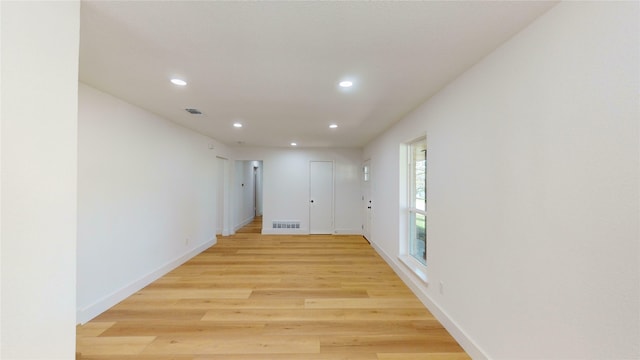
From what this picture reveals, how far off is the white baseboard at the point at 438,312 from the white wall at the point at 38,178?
2590 mm

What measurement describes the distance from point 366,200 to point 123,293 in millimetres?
4873

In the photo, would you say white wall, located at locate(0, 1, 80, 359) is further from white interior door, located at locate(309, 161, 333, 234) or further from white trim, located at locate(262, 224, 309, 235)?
white interior door, located at locate(309, 161, 333, 234)

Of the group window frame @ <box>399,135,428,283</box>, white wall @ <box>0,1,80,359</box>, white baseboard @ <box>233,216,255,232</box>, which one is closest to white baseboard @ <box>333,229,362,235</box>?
white baseboard @ <box>233,216,255,232</box>

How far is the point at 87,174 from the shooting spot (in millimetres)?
2451

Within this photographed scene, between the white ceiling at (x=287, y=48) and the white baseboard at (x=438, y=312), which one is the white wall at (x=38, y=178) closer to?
the white ceiling at (x=287, y=48)

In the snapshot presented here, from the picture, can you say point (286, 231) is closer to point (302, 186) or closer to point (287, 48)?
point (302, 186)

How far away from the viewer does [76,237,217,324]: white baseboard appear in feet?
7.89

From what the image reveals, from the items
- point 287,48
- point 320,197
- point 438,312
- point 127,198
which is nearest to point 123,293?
point 127,198

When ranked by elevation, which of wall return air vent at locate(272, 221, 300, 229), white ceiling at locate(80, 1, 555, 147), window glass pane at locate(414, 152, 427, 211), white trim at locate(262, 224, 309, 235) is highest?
white ceiling at locate(80, 1, 555, 147)

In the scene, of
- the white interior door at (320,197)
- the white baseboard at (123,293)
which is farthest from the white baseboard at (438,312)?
the white baseboard at (123,293)

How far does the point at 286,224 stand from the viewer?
668cm

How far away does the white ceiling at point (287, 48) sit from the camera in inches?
52.0

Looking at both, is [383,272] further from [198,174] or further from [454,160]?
[198,174]

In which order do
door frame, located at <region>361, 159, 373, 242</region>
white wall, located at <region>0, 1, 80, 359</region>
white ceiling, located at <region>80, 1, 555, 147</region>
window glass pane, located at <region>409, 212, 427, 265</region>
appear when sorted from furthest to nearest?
1. door frame, located at <region>361, 159, 373, 242</region>
2. window glass pane, located at <region>409, 212, 427, 265</region>
3. white ceiling, located at <region>80, 1, 555, 147</region>
4. white wall, located at <region>0, 1, 80, 359</region>
